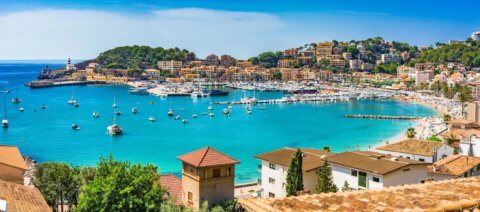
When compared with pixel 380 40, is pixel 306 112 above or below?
below

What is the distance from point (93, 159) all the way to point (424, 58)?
11417 centimetres

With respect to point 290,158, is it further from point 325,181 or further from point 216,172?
point 216,172

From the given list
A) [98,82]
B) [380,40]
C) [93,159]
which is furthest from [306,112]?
[380,40]

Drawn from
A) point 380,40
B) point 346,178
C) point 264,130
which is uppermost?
point 380,40

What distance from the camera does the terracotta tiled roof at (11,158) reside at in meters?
13.8

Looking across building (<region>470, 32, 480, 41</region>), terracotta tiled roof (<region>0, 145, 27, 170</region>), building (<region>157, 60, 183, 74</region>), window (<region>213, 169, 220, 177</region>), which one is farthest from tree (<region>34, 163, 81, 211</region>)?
building (<region>470, 32, 480, 41</region>)

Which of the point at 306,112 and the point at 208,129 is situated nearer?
the point at 208,129

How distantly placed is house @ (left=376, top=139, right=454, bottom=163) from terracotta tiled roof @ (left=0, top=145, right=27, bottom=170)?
15.4m

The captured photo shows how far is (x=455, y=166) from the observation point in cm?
1698

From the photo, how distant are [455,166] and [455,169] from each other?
1.04ft

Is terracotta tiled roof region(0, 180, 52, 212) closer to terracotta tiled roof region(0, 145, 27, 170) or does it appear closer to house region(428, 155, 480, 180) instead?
terracotta tiled roof region(0, 145, 27, 170)

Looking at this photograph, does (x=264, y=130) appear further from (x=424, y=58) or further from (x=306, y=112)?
(x=424, y=58)

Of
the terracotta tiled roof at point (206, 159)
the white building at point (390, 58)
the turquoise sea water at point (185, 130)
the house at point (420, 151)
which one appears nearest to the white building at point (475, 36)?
the white building at point (390, 58)

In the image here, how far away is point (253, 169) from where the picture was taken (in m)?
28.7
